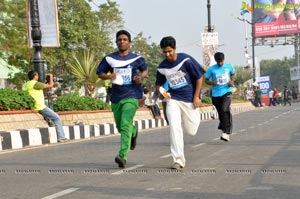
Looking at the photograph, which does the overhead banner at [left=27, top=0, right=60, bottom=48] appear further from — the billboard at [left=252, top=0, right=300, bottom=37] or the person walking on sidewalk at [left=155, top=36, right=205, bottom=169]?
the billboard at [left=252, top=0, right=300, bottom=37]

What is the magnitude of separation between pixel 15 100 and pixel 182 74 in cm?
806

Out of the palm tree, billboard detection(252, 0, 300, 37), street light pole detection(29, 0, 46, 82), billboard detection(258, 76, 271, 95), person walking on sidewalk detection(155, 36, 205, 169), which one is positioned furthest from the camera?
billboard detection(252, 0, 300, 37)

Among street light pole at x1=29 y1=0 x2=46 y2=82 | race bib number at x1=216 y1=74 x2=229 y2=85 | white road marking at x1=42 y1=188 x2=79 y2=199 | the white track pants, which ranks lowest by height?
white road marking at x1=42 y1=188 x2=79 y2=199

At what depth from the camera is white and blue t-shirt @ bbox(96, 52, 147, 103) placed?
8.70 meters

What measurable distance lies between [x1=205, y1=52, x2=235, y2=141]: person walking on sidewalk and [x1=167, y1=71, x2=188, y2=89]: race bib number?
14.2 feet

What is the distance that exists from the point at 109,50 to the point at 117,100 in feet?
136

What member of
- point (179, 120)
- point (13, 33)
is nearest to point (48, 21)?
point (179, 120)

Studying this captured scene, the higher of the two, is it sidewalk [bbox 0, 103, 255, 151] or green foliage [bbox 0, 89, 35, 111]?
green foliage [bbox 0, 89, 35, 111]

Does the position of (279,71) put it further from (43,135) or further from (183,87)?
(183,87)

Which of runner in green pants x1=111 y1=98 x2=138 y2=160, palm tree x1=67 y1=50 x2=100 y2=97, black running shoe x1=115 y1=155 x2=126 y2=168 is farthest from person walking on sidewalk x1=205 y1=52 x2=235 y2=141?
palm tree x1=67 y1=50 x2=100 y2=97

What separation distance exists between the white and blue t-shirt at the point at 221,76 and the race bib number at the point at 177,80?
442cm

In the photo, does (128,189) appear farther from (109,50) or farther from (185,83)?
(109,50)

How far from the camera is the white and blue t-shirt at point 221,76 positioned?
13.0 metres

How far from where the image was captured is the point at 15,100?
15680mm
